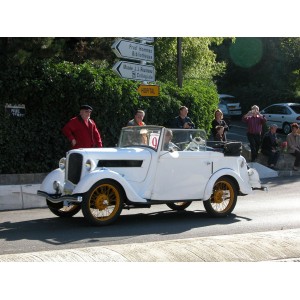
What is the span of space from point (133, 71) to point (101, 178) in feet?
14.6

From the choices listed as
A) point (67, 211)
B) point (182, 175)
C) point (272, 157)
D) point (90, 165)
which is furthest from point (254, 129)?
point (90, 165)

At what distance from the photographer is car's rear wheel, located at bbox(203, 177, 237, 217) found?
11438 mm

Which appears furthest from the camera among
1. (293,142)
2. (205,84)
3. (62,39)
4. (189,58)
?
(189,58)

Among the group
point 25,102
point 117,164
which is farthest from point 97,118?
point 117,164

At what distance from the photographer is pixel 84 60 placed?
1816 cm

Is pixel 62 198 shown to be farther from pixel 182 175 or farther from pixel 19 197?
pixel 19 197

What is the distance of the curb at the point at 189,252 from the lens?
288 inches

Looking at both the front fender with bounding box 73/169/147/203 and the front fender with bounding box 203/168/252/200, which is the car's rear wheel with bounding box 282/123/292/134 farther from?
the front fender with bounding box 73/169/147/203

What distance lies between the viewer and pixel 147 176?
10.8m

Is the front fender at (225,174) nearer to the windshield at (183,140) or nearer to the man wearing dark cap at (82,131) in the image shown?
the windshield at (183,140)

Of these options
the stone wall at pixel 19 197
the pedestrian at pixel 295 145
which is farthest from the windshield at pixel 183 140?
the pedestrian at pixel 295 145
